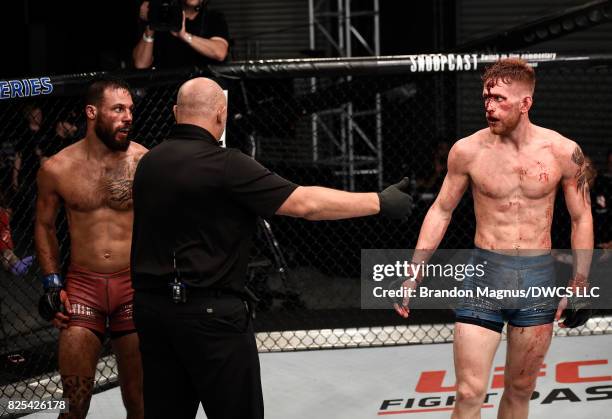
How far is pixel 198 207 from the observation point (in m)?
3.12

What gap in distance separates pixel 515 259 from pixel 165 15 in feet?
7.43

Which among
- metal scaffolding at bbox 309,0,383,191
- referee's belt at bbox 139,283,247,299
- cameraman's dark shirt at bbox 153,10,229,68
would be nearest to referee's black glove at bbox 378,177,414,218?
referee's belt at bbox 139,283,247,299

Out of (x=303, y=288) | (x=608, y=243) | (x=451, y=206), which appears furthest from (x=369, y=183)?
(x=451, y=206)

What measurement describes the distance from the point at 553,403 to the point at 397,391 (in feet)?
2.58

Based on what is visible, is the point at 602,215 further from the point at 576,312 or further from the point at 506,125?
the point at 506,125

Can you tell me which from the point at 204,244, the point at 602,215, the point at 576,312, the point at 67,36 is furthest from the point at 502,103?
the point at 67,36

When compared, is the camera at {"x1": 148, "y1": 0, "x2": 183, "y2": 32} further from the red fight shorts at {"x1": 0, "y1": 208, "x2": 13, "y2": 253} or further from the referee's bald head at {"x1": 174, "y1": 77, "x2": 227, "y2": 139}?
the referee's bald head at {"x1": 174, "y1": 77, "x2": 227, "y2": 139}

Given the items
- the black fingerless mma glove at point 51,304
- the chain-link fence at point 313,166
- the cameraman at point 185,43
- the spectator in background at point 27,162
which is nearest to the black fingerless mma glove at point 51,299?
the black fingerless mma glove at point 51,304

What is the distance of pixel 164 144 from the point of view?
3.21 m

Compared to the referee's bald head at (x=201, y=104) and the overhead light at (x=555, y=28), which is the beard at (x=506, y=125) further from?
the overhead light at (x=555, y=28)

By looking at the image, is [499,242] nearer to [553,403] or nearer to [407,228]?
[553,403]

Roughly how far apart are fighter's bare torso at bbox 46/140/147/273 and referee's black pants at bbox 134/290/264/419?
2.54 feet

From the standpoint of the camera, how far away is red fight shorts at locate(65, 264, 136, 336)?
12.9 feet

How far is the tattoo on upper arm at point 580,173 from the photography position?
380 centimetres
